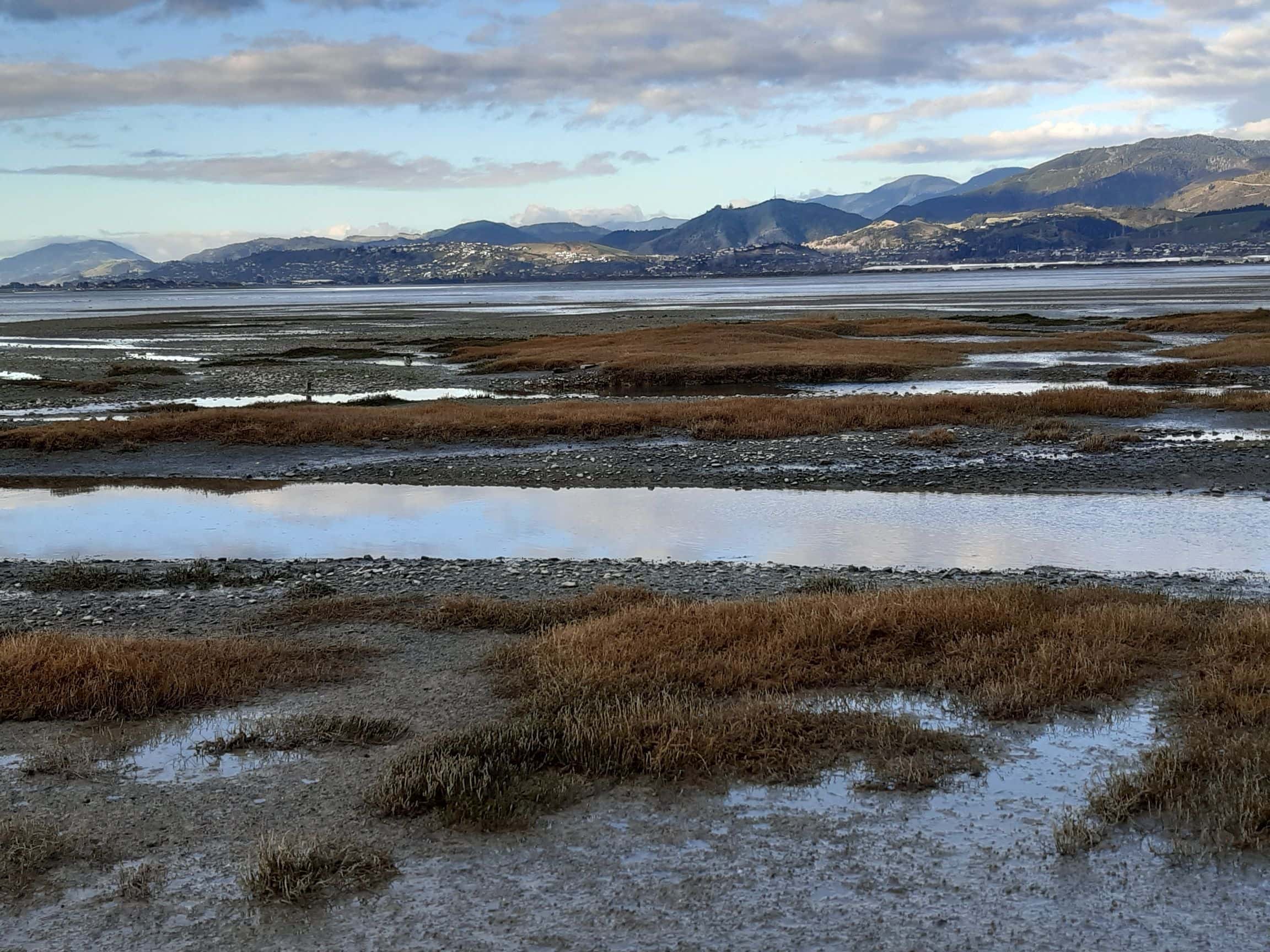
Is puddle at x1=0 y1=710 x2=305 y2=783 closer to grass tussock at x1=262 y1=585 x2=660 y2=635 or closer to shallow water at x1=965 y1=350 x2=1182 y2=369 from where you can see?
grass tussock at x1=262 y1=585 x2=660 y2=635

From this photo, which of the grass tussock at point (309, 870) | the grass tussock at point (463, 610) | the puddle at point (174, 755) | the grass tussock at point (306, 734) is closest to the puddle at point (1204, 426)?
the grass tussock at point (463, 610)

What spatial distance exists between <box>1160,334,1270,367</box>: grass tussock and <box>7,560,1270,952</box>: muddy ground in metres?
47.4

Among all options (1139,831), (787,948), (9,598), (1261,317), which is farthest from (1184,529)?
(1261,317)

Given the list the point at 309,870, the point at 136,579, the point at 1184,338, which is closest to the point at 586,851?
the point at 309,870

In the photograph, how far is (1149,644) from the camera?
13219mm

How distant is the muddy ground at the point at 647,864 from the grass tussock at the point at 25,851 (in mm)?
163

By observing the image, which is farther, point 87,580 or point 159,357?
point 159,357

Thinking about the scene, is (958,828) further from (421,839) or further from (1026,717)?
(421,839)

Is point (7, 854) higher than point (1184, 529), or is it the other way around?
point (7, 854)

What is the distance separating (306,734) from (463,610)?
15.5ft

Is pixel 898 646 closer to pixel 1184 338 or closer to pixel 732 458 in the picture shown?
pixel 732 458

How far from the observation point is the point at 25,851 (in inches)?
329

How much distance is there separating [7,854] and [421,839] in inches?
120

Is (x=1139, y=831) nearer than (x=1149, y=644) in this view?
Yes
